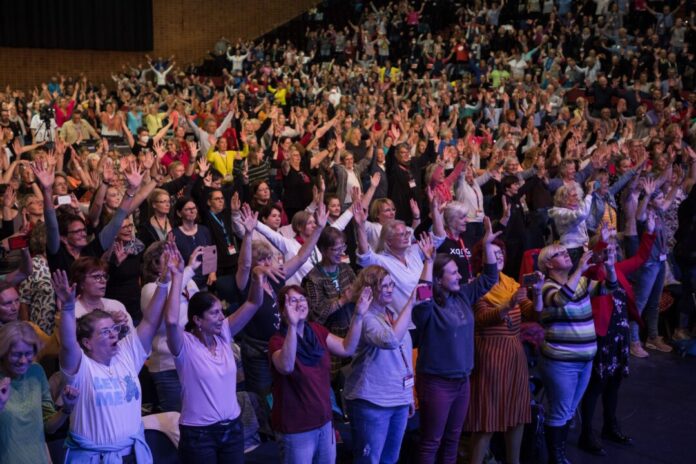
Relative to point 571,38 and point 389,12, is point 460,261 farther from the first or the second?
point 389,12

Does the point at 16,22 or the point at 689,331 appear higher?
the point at 16,22

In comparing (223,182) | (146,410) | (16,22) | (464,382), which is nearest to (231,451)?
(146,410)

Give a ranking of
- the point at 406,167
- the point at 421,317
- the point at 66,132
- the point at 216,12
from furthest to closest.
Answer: the point at 216,12, the point at 66,132, the point at 406,167, the point at 421,317

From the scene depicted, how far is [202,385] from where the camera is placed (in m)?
3.54

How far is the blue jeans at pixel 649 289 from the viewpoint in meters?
6.65

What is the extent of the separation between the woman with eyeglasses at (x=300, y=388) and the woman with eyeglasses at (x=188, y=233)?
1.80 meters

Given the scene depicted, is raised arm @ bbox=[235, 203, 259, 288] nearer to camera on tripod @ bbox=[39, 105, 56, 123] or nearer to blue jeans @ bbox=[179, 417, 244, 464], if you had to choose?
blue jeans @ bbox=[179, 417, 244, 464]

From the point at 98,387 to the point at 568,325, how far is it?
8.15 feet

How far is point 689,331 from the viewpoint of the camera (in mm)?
7047

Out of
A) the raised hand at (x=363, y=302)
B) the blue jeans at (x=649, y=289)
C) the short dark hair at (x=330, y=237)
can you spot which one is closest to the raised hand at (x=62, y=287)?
the raised hand at (x=363, y=302)

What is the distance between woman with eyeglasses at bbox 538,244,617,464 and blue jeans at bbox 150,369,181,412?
1920 millimetres

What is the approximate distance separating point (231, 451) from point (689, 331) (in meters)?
4.74

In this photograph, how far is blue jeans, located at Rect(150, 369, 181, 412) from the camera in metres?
4.24

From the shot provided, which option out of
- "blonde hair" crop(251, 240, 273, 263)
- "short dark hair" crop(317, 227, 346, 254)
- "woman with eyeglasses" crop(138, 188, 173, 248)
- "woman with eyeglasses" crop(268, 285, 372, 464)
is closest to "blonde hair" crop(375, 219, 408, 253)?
"short dark hair" crop(317, 227, 346, 254)
